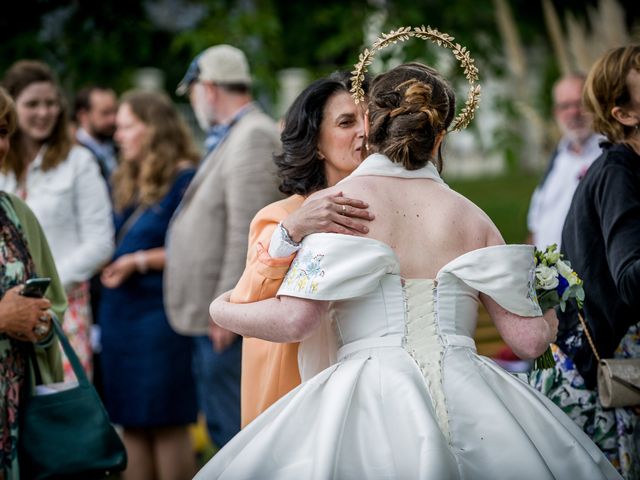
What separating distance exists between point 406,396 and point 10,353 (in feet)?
5.23

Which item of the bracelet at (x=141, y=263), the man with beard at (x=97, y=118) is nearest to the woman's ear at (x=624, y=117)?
the bracelet at (x=141, y=263)

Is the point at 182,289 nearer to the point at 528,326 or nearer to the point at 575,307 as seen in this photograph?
the point at 575,307

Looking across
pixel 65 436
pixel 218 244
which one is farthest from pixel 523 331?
pixel 218 244

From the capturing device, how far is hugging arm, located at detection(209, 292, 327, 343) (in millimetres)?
3146

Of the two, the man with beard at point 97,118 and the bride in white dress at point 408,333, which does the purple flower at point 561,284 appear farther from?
the man with beard at point 97,118

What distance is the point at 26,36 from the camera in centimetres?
873

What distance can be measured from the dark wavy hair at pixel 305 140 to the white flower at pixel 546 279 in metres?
0.90

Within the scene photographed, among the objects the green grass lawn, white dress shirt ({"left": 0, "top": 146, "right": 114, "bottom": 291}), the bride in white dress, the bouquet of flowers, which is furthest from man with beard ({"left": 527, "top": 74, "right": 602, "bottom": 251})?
the green grass lawn

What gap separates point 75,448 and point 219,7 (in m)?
6.16

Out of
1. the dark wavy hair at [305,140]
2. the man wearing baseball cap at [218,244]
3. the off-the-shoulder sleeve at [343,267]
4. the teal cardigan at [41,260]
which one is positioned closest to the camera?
the off-the-shoulder sleeve at [343,267]

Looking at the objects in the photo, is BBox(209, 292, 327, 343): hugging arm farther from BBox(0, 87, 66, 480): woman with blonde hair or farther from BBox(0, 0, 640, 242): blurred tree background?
BBox(0, 0, 640, 242): blurred tree background

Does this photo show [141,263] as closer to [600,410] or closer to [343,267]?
[600,410]

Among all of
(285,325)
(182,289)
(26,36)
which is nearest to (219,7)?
(26,36)

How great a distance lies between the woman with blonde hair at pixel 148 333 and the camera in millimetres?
5941
